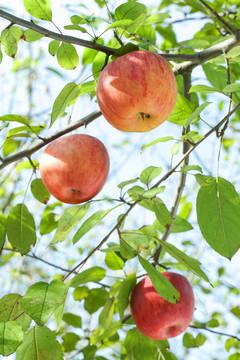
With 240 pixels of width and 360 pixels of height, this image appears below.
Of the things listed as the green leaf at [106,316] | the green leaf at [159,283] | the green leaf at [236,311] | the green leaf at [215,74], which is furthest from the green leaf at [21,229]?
the green leaf at [236,311]

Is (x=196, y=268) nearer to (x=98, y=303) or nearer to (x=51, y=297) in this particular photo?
(x=51, y=297)

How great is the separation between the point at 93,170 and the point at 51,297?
539mm

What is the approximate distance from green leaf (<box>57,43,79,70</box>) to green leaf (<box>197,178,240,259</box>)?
50 centimetres

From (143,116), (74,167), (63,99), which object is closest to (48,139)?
(74,167)

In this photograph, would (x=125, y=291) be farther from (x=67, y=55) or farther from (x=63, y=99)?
(x=67, y=55)

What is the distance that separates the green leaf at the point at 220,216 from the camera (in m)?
0.95

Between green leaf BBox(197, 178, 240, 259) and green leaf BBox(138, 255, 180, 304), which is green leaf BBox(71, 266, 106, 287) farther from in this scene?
green leaf BBox(197, 178, 240, 259)

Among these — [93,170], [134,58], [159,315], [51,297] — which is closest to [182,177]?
[93,170]

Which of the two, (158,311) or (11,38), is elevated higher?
(11,38)

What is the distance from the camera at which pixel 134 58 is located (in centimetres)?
98

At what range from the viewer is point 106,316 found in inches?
53.8

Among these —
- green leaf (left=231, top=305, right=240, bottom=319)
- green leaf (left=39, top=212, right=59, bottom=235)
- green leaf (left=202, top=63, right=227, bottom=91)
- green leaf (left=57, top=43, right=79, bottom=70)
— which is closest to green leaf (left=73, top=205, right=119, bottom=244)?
green leaf (left=57, top=43, right=79, bottom=70)

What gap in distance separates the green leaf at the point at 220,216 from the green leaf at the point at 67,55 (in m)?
0.50

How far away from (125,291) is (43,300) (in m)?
0.54
